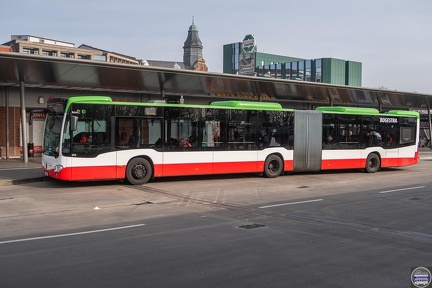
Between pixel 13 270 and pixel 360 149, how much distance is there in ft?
56.6

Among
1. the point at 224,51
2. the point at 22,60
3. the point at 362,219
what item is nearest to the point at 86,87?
the point at 22,60

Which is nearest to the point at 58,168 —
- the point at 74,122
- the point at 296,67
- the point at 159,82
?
the point at 74,122

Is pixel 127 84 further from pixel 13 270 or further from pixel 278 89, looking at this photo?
pixel 13 270

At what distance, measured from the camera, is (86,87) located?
2617cm

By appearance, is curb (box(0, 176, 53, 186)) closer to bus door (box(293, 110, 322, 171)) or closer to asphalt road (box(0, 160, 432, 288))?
asphalt road (box(0, 160, 432, 288))

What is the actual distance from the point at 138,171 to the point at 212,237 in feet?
26.0

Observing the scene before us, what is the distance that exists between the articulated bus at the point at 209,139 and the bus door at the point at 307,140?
42mm

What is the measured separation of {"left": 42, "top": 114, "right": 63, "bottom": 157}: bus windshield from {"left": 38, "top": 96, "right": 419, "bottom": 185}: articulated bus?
33 mm

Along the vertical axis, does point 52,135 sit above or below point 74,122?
below

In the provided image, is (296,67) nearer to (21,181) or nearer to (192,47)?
(21,181)

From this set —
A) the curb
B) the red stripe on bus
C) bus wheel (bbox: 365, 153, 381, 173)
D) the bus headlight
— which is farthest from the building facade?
the bus headlight

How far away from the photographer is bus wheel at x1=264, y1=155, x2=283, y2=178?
17.8m

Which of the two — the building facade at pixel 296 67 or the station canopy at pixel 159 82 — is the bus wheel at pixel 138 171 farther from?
the building facade at pixel 296 67

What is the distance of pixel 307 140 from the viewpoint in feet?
61.1
